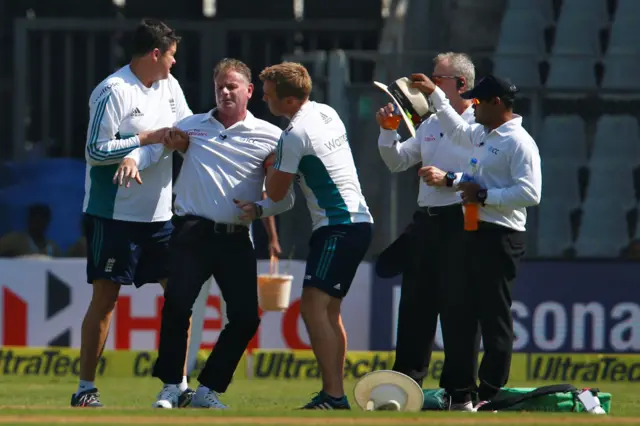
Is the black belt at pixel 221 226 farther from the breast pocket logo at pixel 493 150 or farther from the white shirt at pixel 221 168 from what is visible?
the breast pocket logo at pixel 493 150

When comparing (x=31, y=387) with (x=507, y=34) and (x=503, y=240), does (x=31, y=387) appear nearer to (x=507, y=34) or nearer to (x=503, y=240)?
(x=503, y=240)

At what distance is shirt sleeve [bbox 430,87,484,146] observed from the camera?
8.55 meters

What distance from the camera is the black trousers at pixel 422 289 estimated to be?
877cm

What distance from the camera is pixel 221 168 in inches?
338

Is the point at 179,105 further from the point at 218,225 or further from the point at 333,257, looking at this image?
the point at 333,257

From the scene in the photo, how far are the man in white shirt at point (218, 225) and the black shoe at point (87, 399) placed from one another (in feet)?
1.27

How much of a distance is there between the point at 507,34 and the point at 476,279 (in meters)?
7.01

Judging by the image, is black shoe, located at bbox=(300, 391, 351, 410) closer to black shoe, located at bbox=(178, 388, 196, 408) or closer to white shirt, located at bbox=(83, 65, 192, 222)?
black shoe, located at bbox=(178, 388, 196, 408)

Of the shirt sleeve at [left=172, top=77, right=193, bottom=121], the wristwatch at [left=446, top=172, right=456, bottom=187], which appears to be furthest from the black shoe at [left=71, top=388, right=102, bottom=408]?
the wristwatch at [left=446, top=172, right=456, bottom=187]

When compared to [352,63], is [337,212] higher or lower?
lower

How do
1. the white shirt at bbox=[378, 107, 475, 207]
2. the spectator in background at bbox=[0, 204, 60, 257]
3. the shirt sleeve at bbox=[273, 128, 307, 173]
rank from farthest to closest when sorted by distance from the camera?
the spectator in background at bbox=[0, 204, 60, 257], the white shirt at bbox=[378, 107, 475, 207], the shirt sleeve at bbox=[273, 128, 307, 173]

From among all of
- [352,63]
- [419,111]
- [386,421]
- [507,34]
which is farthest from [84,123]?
[386,421]

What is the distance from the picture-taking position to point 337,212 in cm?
845

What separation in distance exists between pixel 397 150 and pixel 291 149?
3.18ft
